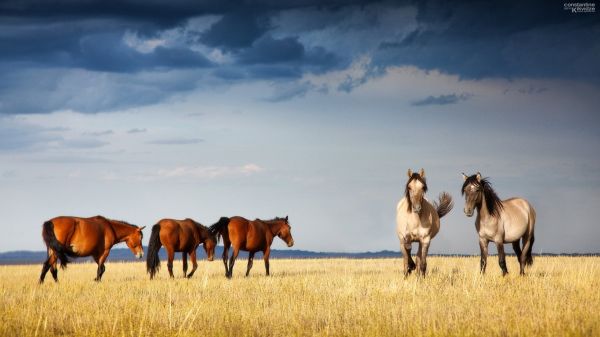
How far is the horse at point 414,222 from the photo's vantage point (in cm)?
1581

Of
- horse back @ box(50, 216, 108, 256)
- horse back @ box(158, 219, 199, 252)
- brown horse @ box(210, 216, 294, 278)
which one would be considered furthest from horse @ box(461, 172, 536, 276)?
horse back @ box(50, 216, 108, 256)

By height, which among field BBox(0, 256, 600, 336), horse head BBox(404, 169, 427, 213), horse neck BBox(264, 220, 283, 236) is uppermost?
horse head BBox(404, 169, 427, 213)

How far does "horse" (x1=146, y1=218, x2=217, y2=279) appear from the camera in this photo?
19.4 metres

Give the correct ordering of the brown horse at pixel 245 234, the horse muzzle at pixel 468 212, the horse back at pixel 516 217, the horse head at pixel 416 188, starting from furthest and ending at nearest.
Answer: the brown horse at pixel 245 234 → the horse back at pixel 516 217 → the horse muzzle at pixel 468 212 → the horse head at pixel 416 188

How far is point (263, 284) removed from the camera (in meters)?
16.2

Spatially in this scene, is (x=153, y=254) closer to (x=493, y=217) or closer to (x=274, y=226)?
(x=274, y=226)

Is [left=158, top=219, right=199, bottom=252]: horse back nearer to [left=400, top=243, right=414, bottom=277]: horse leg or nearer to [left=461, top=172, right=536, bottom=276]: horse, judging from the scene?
[left=400, top=243, right=414, bottom=277]: horse leg

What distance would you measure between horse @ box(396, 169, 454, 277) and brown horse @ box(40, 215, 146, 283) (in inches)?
312

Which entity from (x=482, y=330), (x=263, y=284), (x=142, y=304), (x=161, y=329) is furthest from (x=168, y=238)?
(x=482, y=330)

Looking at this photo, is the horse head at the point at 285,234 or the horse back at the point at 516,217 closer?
the horse back at the point at 516,217

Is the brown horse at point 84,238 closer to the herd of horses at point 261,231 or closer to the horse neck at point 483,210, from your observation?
the herd of horses at point 261,231

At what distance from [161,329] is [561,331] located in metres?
5.58

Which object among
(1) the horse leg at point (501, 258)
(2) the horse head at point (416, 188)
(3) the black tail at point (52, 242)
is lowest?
(1) the horse leg at point (501, 258)

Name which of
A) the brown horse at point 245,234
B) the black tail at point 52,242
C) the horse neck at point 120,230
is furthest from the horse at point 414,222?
the black tail at point 52,242
